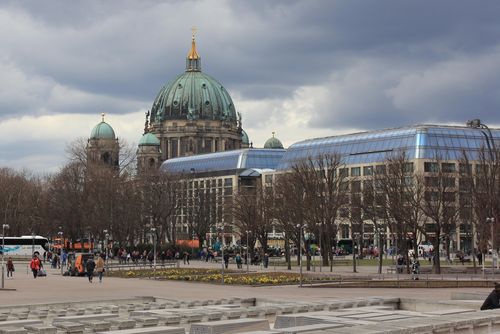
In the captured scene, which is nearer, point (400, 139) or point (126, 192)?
point (126, 192)

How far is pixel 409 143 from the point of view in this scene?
472ft

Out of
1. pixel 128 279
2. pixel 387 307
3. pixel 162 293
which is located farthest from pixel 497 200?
pixel 387 307

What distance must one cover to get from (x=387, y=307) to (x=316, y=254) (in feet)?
333

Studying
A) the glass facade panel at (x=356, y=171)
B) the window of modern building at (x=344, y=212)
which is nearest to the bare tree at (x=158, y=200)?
the glass facade panel at (x=356, y=171)

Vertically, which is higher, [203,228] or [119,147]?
[119,147]

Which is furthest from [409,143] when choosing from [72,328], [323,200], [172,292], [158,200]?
[72,328]

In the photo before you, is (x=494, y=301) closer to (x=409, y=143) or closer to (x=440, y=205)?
(x=440, y=205)

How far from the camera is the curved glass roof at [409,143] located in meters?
140

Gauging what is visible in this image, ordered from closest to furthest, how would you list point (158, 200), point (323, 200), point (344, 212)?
point (323, 200), point (344, 212), point (158, 200)

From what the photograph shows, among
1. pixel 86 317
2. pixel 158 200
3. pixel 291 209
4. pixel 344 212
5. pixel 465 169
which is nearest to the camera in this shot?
pixel 86 317

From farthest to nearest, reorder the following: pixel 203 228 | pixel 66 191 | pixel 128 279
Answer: pixel 203 228, pixel 66 191, pixel 128 279

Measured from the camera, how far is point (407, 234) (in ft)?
248

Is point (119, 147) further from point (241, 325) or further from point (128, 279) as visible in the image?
point (241, 325)

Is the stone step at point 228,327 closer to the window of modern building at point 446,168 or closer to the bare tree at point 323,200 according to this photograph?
the bare tree at point 323,200
